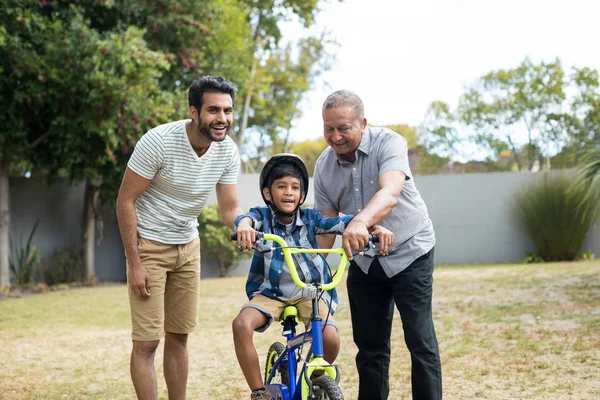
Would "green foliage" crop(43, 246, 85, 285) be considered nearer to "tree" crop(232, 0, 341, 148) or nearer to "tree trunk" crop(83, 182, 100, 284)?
"tree trunk" crop(83, 182, 100, 284)

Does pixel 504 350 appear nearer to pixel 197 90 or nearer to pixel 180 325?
Result: pixel 180 325

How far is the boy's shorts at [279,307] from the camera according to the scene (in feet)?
13.4

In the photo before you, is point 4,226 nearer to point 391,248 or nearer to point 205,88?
point 205,88

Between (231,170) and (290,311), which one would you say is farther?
(231,170)

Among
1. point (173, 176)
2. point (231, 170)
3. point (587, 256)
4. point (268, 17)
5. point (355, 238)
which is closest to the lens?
point (355, 238)

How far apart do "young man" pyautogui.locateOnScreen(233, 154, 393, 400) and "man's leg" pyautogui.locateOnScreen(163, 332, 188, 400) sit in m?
0.86

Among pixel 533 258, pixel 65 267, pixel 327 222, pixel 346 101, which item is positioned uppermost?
pixel 346 101

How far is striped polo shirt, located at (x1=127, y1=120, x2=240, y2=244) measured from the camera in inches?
174

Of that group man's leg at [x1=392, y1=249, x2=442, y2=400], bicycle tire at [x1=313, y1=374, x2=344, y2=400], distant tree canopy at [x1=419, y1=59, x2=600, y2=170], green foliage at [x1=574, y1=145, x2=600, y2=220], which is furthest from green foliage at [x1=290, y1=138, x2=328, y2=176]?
bicycle tire at [x1=313, y1=374, x2=344, y2=400]

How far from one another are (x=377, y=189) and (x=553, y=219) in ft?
48.8

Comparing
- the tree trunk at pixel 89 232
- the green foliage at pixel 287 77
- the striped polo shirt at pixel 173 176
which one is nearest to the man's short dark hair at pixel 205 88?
the striped polo shirt at pixel 173 176

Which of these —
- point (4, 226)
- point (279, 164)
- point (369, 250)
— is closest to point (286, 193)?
point (279, 164)

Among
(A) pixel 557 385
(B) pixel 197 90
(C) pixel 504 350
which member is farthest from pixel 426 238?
(C) pixel 504 350

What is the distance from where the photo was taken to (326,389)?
347cm
